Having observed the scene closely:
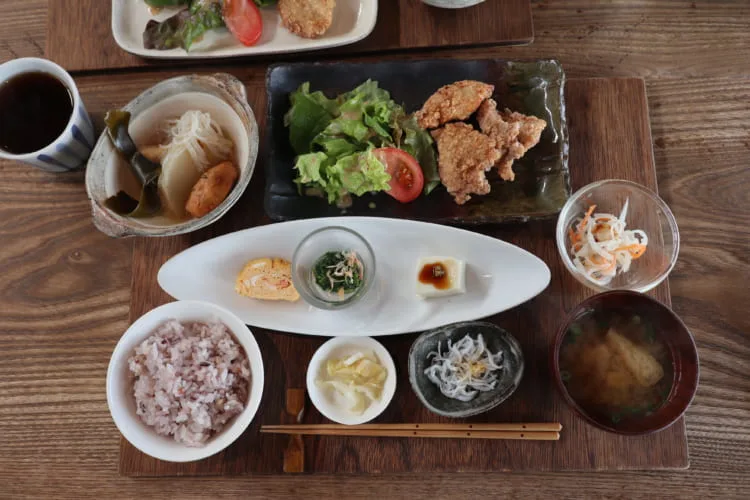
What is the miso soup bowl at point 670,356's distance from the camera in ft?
5.50

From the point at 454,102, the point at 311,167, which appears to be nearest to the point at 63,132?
the point at 311,167

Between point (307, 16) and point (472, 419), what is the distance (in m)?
1.47

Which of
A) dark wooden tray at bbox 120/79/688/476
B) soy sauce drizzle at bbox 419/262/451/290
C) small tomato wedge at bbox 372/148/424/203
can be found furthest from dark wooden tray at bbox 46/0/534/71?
soy sauce drizzle at bbox 419/262/451/290

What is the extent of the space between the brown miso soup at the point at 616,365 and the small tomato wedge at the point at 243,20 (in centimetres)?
145

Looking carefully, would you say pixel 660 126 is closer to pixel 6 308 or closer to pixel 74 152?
pixel 74 152

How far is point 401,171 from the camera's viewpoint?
1.98m

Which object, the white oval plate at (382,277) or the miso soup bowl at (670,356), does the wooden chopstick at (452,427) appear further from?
the white oval plate at (382,277)

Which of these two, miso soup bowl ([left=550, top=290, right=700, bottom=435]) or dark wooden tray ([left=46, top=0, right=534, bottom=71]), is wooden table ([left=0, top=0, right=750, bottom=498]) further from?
miso soup bowl ([left=550, top=290, right=700, bottom=435])

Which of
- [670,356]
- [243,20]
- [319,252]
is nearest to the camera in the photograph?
[670,356]

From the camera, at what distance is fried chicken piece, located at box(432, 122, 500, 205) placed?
1940 millimetres

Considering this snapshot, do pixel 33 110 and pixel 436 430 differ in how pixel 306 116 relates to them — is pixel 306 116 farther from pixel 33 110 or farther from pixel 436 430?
pixel 436 430

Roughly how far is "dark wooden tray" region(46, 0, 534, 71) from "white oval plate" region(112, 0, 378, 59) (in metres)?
0.05

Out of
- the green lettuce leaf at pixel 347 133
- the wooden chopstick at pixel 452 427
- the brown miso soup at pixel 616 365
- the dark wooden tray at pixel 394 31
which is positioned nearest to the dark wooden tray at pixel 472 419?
the wooden chopstick at pixel 452 427

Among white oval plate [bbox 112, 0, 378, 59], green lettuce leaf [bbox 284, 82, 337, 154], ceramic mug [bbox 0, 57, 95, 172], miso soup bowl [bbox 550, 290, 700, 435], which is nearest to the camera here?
miso soup bowl [bbox 550, 290, 700, 435]
